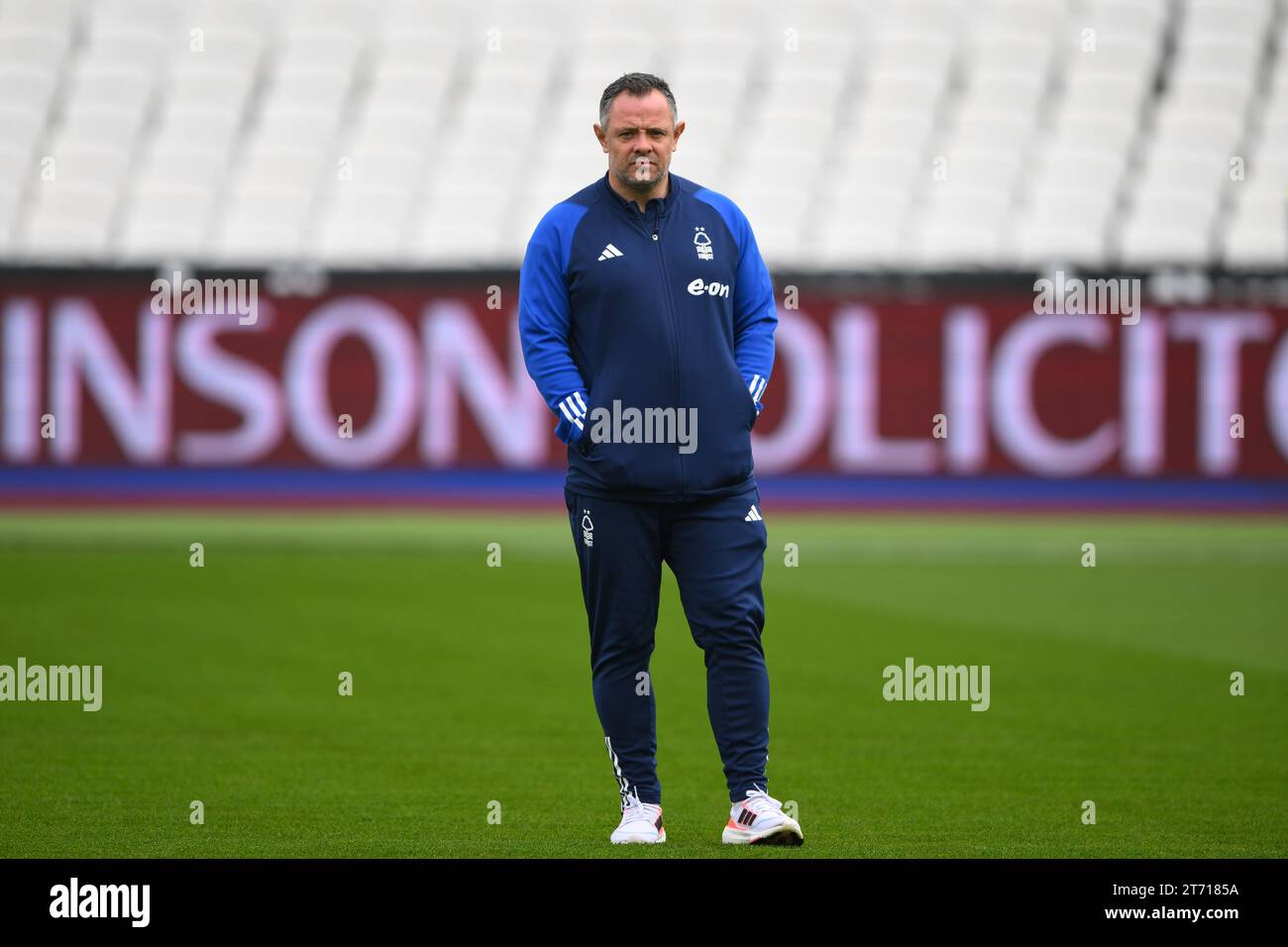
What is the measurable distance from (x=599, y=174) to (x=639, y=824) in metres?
20.1

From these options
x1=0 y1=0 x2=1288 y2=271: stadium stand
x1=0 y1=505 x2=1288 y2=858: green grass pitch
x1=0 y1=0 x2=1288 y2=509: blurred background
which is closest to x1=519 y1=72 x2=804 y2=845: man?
x1=0 y1=505 x2=1288 y2=858: green grass pitch

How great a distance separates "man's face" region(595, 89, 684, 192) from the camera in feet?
20.4

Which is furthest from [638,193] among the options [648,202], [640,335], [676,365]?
[676,365]

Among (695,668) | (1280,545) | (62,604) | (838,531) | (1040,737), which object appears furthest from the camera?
(838,531)

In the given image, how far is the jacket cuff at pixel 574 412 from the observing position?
6.26 m

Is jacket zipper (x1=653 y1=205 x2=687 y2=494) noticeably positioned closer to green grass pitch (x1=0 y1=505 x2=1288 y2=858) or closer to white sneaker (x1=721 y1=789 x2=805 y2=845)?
white sneaker (x1=721 y1=789 x2=805 y2=845)

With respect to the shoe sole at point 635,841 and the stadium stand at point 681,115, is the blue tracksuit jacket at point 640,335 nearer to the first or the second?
the shoe sole at point 635,841

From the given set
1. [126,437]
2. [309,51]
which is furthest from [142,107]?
[126,437]

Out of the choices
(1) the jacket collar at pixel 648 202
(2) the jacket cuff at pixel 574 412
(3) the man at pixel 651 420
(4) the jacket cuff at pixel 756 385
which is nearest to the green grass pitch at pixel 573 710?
(3) the man at pixel 651 420

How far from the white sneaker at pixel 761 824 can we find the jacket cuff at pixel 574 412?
1.25 meters

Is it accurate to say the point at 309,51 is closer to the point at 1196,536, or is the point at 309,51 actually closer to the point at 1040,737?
the point at 1196,536
